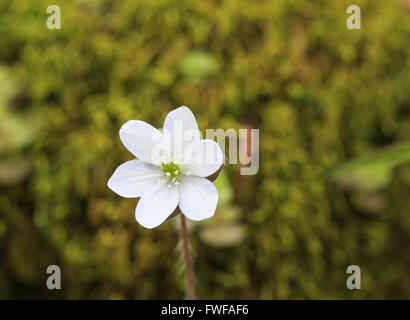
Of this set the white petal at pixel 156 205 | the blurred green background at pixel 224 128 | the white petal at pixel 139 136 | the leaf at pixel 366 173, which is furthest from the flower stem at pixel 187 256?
the leaf at pixel 366 173

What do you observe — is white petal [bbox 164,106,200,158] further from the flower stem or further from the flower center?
the flower stem

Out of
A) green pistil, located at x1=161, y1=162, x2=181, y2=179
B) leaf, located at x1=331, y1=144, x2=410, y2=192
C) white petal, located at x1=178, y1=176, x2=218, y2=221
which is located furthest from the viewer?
leaf, located at x1=331, y1=144, x2=410, y2=192

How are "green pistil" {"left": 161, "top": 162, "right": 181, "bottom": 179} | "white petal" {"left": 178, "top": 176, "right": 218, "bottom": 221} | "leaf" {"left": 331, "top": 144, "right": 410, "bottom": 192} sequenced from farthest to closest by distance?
"leaf" {"left": 331, "top": 144, "right": 410, "bottom": 192}, "green pistil" {"left": 161, "top": 162, "right": 181, "bottom": 179}, "white petal" {"left": 178, "top": 176, "right": 218, "bottom": 221}

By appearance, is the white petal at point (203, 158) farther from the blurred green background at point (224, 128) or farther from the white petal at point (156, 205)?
the blurred green background at point (224, 128)

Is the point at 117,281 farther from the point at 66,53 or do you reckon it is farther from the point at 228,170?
the point at 66,53

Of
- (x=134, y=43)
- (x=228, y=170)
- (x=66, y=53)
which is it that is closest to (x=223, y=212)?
(x=228, y=170)

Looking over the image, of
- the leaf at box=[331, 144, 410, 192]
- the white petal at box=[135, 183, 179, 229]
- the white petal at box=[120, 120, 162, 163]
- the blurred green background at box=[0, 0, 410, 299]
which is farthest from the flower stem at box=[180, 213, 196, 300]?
the leaf at box=[331, 144, 410, 192]

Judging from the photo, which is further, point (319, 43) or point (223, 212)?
point (319, 43)
